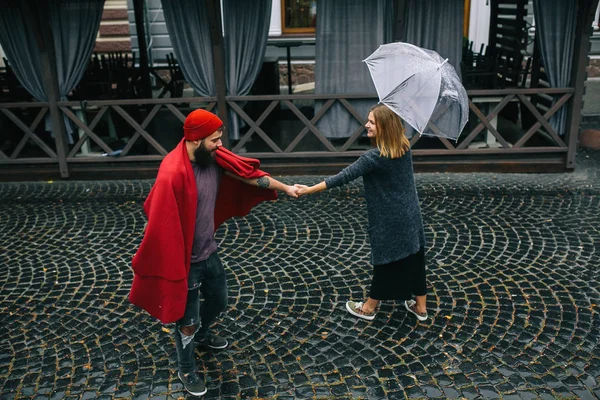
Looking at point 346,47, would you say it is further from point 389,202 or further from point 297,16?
point 297,16

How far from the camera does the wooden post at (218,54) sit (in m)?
7.77

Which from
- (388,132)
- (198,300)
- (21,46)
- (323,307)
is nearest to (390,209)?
(388,132)

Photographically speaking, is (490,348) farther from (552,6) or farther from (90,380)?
(552,6)

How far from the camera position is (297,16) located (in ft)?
48.2

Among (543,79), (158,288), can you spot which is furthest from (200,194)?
(543,79)

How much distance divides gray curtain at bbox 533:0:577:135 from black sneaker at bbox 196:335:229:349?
6026 millimetres

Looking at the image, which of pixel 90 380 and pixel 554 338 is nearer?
pixel 90 380

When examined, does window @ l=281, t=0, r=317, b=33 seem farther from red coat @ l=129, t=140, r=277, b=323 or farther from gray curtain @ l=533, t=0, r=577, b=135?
red coat @ l=129, t=140, r=277, b=323

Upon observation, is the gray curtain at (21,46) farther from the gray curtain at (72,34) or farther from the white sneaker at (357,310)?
the white sneaker at (357,310)

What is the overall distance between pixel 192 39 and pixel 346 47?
2062mm

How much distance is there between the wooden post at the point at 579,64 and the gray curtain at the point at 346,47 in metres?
2.41

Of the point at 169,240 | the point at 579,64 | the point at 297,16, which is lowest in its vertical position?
the point at 169,240

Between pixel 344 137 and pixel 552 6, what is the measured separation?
10.5ft

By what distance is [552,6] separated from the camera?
26.1ft
